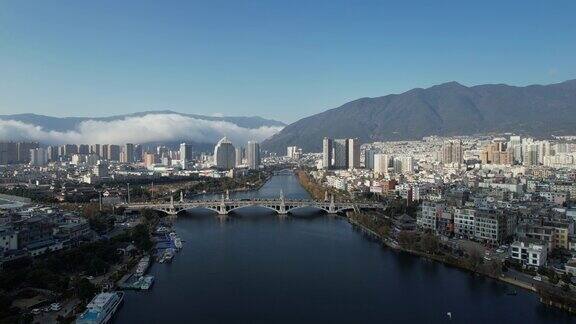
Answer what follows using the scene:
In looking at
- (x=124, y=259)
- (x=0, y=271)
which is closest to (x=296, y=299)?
(x=124, y=259)

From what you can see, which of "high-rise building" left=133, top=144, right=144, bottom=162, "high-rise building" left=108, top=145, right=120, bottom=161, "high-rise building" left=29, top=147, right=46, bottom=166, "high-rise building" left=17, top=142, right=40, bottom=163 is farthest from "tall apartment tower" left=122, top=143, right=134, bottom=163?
"high-rise building" left=17, top=142, right=40, bottom=163

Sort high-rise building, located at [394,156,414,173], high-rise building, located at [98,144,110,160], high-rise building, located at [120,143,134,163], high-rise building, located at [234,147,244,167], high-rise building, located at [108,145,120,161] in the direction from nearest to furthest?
high-rise building, located at [394,156,414,173] → high-rise building, located at [234,147,244,167] → high-rise building, located at [120,143,134,163] → high-rise building, located at [98,144,110,160] → high-rise building, located at [108,145,120,161]

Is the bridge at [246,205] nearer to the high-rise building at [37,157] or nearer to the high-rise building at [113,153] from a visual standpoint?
the high-rise building at [37,157]

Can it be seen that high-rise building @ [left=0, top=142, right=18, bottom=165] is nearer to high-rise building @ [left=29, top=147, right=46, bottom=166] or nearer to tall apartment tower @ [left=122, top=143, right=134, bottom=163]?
high-rise building @ [left=29, top=147, right=46, bottom=166]

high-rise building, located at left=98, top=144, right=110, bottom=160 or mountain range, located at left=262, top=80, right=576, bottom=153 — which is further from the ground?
mountain range, located at left=262, top=80, right=576, bottom=153

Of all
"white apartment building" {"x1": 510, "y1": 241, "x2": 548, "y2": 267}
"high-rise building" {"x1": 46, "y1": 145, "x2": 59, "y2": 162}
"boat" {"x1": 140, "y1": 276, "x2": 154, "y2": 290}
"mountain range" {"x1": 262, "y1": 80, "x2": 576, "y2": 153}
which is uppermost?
"mountain range" {"x1": 262, "y1": 80, "x2": 576, "y2": 153}

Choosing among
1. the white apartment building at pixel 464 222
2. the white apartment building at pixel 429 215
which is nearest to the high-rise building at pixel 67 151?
the white apartment building at pixel 429 215

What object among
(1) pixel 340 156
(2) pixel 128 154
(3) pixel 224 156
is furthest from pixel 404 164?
(2) pixel 128 154

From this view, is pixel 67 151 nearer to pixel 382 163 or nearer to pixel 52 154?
pixel 52 154
